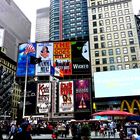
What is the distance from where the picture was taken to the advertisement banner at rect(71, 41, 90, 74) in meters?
67.2

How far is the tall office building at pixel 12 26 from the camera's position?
158450mm

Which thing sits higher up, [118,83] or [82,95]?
[118,83]

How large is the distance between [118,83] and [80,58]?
12030 mm

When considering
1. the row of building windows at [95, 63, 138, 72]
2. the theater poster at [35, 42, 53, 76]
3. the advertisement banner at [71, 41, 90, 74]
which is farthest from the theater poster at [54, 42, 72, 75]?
the row of building windows at [95, 63, 138, 72]

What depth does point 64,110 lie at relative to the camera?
63500 millimetres

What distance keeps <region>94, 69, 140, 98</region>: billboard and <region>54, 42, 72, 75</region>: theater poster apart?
→ 8.48m

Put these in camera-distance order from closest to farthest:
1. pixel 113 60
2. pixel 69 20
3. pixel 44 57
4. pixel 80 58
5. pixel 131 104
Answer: pixel 131 104, pixel 80 58, pixel 44 57, pixel 113 60, pixel 69 20

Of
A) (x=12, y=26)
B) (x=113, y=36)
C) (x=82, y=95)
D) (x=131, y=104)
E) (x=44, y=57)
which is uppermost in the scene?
(x=12, y=26)

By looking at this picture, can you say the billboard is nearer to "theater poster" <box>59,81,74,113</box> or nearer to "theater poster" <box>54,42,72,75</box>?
"theater poster" <box>59,81,74,113</box>

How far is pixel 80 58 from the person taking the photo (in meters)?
67.8

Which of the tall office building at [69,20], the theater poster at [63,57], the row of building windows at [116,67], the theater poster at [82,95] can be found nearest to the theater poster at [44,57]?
the theater poster at [63,57]

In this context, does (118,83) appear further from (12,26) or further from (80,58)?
(12,26)

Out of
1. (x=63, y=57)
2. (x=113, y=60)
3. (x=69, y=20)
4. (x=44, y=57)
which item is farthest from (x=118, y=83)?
(x=69, y=20)

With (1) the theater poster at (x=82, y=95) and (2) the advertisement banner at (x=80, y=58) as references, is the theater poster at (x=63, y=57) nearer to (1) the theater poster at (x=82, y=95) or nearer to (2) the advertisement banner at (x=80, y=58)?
(2) the advertisement banner at (x=80, y=58)
